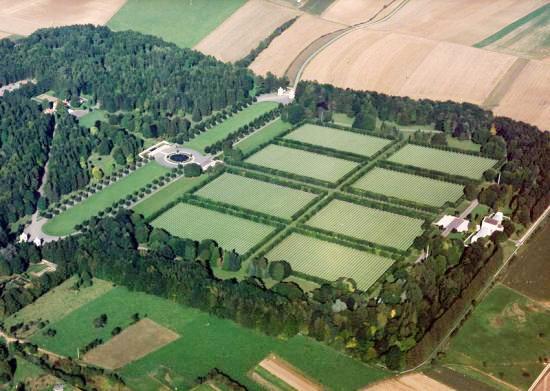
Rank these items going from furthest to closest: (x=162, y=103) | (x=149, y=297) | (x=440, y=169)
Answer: (x=162, y=103) → (x=440, y=169) → (x=149, y=297)

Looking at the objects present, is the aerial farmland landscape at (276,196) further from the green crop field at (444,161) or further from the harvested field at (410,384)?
the green crop field at (444,161)

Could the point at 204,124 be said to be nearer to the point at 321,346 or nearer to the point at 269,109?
the point at 269,109

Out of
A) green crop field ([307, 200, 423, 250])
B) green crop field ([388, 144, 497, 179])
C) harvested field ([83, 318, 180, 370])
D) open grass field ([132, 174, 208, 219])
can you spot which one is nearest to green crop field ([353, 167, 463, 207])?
green crop field ([388, 144, 497, 179])

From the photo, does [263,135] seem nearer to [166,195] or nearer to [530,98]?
[166,195]

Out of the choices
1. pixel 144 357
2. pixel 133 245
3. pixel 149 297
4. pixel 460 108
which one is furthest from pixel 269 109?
pixel 144 357

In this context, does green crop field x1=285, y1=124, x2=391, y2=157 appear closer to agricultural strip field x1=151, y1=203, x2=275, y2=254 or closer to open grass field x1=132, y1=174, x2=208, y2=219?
open grass field x1=132, y1=174, x2=208, y2=219

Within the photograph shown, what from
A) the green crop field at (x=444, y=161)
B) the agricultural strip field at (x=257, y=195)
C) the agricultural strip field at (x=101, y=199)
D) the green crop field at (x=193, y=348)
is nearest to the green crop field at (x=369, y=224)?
the agricultural strip field at (x=257, y=195)
